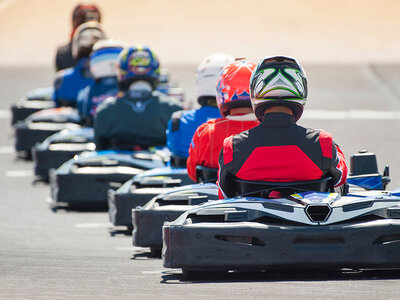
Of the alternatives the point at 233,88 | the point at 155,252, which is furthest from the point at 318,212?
the point at 155,252

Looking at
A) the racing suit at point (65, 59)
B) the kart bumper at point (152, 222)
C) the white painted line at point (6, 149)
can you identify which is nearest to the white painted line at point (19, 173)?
the white painted line at point (6, 149)

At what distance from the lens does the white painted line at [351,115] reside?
23.7 meters

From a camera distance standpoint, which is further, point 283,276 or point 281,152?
point 281,152

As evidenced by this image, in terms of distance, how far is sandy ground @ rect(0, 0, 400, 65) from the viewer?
3781 centimetres

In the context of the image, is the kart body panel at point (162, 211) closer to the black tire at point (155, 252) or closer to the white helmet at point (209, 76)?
the black tire at point (155, 252)

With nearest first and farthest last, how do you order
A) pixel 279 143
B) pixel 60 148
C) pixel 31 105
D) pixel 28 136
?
pixel 279 143, pixel 60 148, pixel 28 136, pixel 31 105

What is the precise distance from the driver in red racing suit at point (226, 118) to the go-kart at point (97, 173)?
319cm

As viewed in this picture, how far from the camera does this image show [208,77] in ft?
36.3

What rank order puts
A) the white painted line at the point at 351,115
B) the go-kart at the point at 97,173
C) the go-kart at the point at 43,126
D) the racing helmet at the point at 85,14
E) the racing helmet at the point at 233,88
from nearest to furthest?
the racing helmet at the point at 233,88
the go-kart at the point at 97,173
the go-kart at the point at 43,126
the racing helmet at the point at 85,14
the white painted line at the point at 351,115

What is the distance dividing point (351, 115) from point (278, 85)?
1643 centimetres

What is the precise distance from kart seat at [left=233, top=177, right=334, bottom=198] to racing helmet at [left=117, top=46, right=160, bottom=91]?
546 cm

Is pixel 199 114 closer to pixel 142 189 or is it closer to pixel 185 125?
pixel 185 125

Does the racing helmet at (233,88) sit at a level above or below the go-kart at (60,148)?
above

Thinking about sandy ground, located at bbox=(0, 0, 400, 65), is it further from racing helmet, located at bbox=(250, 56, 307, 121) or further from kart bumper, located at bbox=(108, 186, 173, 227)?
racing helmet, located at bbox=(250, 56, 307, 121)
